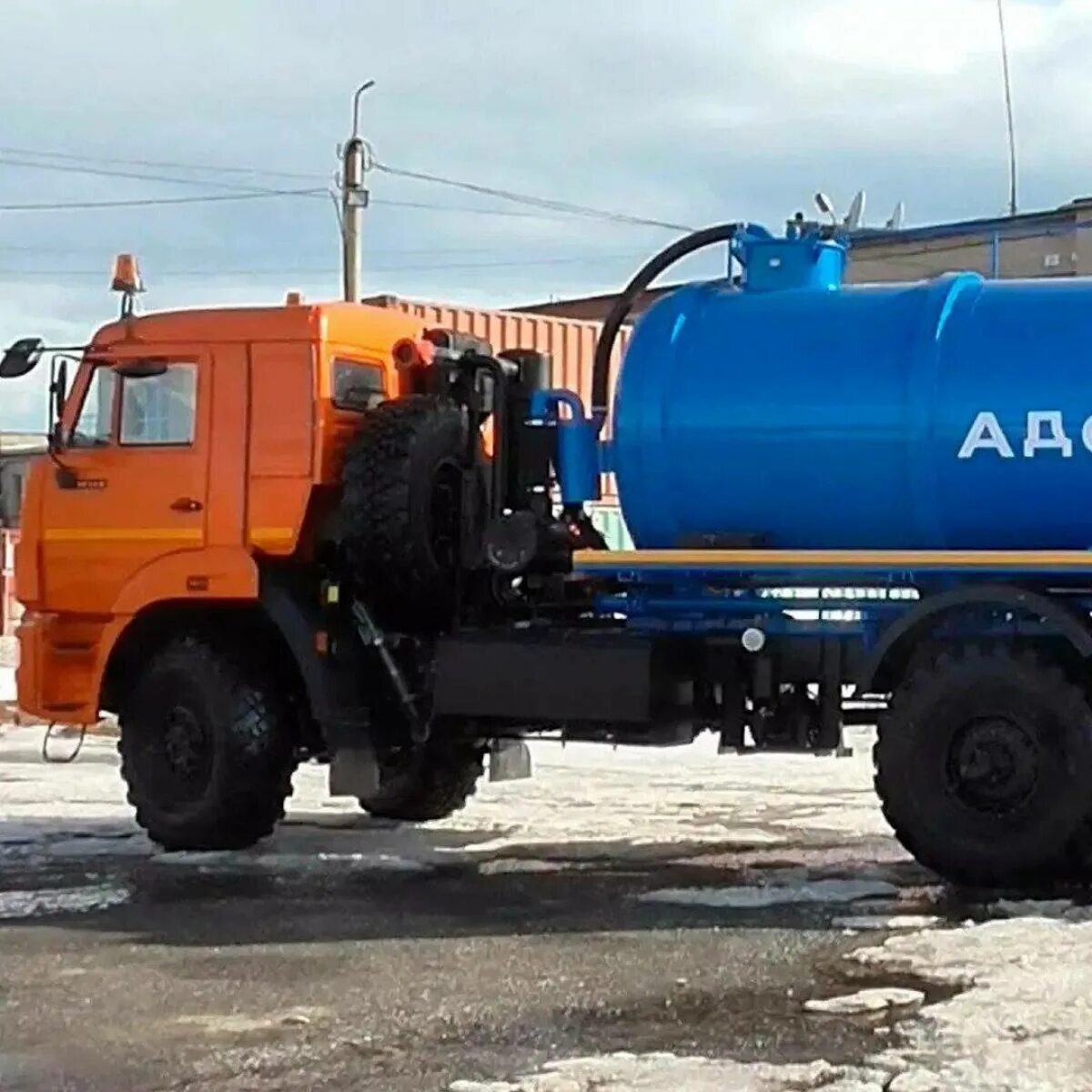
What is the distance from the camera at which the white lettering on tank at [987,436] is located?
9625 millimetres

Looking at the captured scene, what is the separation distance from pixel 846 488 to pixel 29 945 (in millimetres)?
4259

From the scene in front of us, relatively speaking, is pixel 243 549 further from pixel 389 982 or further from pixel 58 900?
pixel 389 982

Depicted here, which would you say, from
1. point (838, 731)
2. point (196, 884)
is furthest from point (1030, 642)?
point (196, 884)

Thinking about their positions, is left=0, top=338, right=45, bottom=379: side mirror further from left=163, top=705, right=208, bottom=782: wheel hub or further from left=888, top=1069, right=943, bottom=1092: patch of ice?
left=888, top=1069, right=943, bottom=1092: patch of ice

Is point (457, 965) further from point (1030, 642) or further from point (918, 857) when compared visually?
point (1030, 642)

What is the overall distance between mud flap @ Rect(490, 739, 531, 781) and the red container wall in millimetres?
8962

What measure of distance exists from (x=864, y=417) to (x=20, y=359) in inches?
173

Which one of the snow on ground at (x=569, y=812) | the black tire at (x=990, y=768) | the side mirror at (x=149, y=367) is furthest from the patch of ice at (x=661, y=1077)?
the side mirror at (x=149, y=367)

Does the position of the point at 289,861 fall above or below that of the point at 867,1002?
below

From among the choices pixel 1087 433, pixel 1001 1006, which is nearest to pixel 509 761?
pixel 1087 433

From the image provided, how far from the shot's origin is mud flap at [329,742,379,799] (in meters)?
10.9

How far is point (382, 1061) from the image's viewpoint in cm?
639

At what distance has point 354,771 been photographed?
10883mm

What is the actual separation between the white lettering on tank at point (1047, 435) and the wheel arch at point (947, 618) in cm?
64
